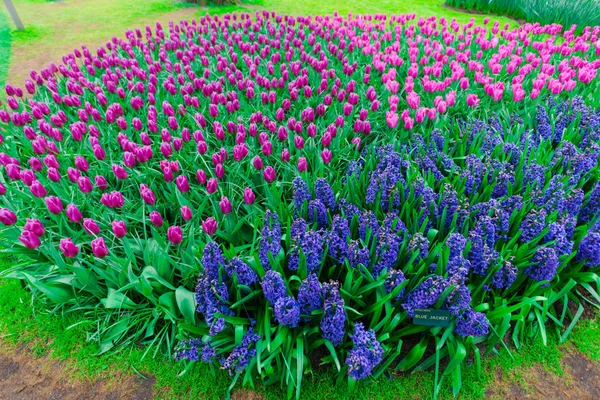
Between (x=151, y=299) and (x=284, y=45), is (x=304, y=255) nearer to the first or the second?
(x=151, y=299)

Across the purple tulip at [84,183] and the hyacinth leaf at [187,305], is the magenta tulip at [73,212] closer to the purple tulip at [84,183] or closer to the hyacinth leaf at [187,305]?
the purple tulip at [84,183]

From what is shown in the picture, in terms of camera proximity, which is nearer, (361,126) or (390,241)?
(390,241)

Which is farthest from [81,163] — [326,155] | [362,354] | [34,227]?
[362,354]

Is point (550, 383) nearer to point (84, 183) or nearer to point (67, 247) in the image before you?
point (67, 247)

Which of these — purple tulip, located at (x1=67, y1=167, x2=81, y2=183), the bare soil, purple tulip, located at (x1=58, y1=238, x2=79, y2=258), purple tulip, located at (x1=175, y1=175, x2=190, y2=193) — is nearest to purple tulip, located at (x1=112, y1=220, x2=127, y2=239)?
purple tulip, located at (x1=58, y1=238, x2=79, y2=258)

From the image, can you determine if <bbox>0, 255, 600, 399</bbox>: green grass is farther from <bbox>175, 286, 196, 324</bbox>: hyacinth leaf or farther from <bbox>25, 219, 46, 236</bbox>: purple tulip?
<bbox>25, 219, 46, 236</bbox>: purple tulip

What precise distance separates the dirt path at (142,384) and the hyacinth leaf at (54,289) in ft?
1.28

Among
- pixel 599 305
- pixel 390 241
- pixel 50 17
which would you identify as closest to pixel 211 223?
pixel 390 241

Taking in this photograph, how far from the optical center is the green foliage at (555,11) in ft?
23.5

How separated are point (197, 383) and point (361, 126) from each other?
7.75 ft

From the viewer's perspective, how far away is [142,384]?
2273 millimetres

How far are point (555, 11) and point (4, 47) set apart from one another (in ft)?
35.9

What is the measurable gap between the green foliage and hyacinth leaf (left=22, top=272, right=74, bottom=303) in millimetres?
9109

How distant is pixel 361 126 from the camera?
11.2 feet
